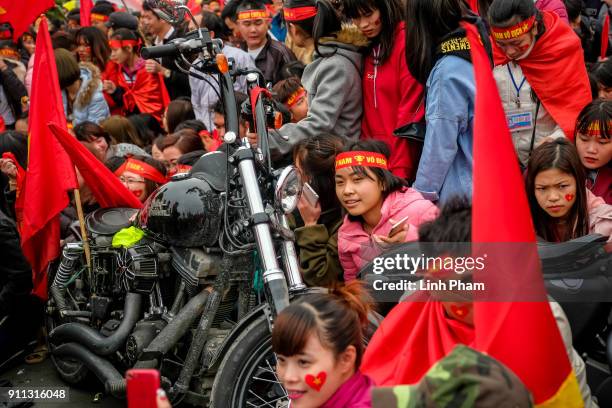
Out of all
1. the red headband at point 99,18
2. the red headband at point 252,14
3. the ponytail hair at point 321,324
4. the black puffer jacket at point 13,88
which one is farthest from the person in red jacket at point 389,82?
the red headband at point 99,18

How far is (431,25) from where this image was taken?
456cm

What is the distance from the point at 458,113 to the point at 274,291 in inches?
54.3

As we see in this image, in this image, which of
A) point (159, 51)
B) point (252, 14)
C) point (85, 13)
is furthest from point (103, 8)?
point (159, 51)

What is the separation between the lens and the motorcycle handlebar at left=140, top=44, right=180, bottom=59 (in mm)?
4465

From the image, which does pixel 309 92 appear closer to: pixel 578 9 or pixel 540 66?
pixel 540 66

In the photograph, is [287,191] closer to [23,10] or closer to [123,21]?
[23,10]

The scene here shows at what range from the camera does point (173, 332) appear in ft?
14.9

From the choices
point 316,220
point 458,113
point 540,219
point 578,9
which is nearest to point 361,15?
point 458,113

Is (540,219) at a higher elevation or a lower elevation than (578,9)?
lower

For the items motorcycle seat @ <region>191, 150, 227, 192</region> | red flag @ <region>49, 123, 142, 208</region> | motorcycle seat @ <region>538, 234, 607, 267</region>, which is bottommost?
motorcycle seat @ <region>538, 234, 607, 267</region>

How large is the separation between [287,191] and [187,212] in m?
0.68

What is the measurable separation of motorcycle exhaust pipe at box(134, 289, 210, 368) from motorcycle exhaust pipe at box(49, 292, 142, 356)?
13.1 inches

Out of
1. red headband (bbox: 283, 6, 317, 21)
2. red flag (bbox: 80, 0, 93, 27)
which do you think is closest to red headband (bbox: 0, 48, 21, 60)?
red flag (bbox: 80, 0, 93, 27)

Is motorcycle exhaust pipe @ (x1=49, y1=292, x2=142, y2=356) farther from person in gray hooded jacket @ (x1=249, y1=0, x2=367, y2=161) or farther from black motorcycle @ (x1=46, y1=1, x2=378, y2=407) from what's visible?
person in gray hooded jacket @ (x1=249, y1=0, x2=367, y2=161)
